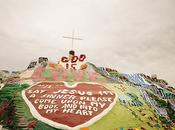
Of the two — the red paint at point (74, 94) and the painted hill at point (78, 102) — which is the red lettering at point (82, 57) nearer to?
the painted hill at point (78, 102)

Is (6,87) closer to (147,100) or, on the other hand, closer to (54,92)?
(54,92)

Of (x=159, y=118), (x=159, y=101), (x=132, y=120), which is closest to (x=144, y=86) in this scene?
(x=159, y=101)

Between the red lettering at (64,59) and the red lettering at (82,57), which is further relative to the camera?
the red lettering at (64,59)

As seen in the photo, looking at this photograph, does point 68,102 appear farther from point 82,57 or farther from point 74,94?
point 82,57

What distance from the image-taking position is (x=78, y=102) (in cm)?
1317

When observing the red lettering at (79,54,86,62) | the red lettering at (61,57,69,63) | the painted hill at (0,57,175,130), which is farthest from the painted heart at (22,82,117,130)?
the red lettering at (61,57,69,63)

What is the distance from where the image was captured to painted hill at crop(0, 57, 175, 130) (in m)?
12.2

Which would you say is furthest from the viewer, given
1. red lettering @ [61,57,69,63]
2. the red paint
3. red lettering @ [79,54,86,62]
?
red lettering @ [61,57,69,63]

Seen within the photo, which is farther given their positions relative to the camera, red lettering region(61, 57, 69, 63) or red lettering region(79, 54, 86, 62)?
red lettering region(61, 57, 69, 63)

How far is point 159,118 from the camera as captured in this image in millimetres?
14242

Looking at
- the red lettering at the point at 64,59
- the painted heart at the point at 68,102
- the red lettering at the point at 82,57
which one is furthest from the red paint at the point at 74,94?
the red lettering at the point at 64,59

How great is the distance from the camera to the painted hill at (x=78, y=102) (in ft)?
39.9

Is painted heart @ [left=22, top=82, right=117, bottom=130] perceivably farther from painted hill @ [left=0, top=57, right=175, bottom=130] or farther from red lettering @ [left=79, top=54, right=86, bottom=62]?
red lettering @ [left=79, top=54, right=86, bottom=62]

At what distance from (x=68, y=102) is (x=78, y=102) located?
415mm
